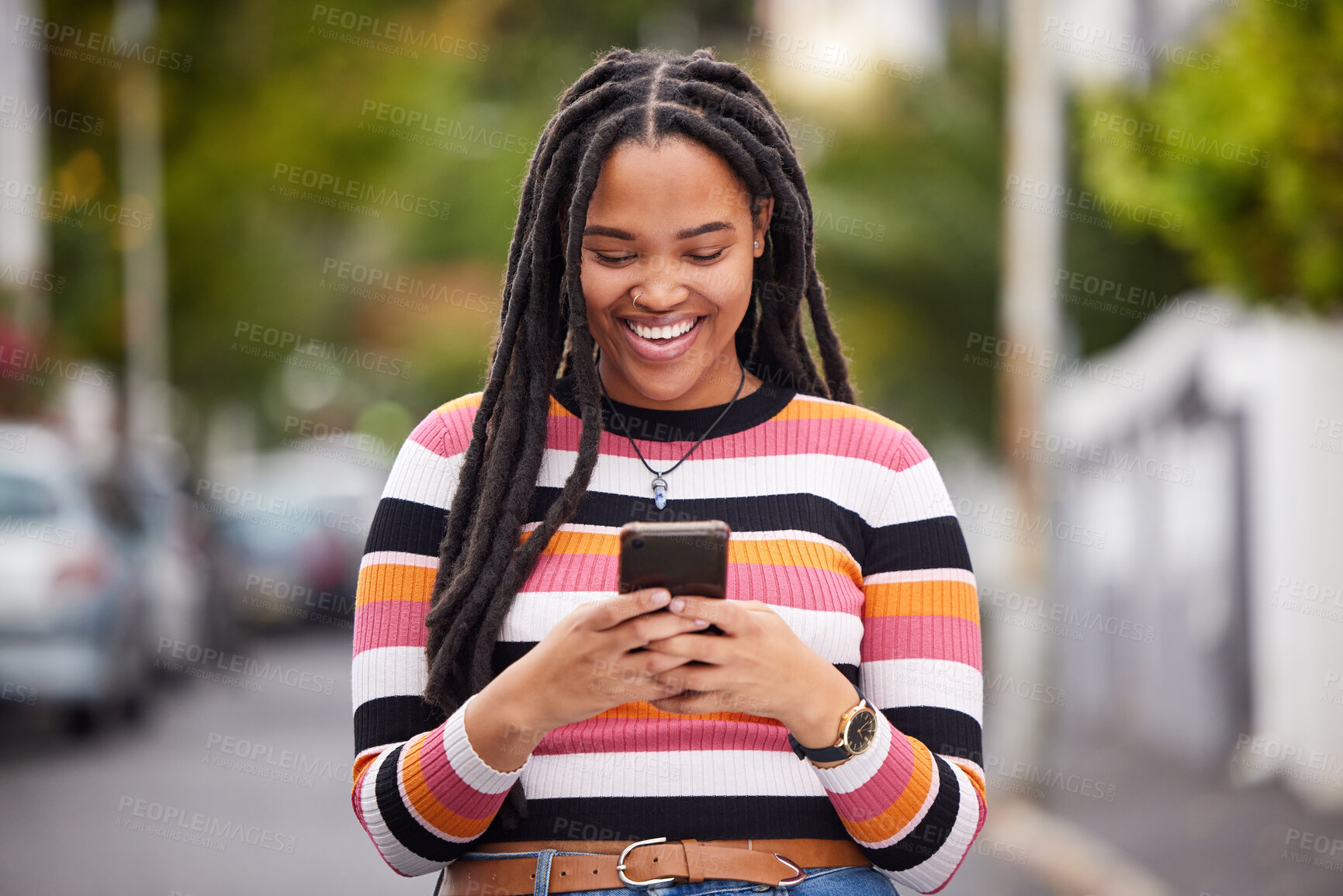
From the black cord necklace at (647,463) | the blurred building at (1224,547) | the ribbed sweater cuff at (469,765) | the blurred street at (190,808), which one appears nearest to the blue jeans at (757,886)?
the ribbed sweater cuff at (469,765)

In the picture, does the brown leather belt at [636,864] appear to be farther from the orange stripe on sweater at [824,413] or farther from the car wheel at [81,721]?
the car wheel at [81,721]

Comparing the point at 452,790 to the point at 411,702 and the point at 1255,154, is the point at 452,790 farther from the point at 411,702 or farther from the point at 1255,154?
the point at 1255,154

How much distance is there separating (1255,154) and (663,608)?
5319 mm

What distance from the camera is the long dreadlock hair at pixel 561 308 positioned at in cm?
213

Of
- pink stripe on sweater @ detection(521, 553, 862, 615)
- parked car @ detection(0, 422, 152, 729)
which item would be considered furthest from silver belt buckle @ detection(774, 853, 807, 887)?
parked car @ detection(0, 422, 152, 729)

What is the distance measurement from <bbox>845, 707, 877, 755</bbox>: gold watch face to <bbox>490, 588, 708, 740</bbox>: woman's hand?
279 millimetres

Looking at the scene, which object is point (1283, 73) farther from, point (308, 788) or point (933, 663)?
point (308, 788)

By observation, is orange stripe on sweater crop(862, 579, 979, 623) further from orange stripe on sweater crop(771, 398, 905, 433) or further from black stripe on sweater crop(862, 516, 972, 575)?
orange stripe on sweater crop(771, 398, 905, 433)

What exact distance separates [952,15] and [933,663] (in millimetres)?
18664

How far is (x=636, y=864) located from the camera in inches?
79.4

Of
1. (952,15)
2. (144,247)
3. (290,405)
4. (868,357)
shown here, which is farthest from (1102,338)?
(290,405)

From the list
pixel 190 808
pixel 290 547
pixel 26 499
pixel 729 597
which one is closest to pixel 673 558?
pixel 729 597

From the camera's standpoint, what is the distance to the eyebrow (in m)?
2.21

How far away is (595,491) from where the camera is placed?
7.42 feet
